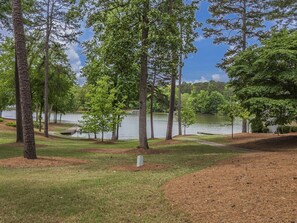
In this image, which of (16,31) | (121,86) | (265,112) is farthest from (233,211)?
(121,86)

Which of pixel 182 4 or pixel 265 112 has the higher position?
pixel 182 4

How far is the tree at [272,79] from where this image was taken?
1497 cm

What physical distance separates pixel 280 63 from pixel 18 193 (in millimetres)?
13913

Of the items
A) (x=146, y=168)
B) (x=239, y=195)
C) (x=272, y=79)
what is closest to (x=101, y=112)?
(x=272, y=79)

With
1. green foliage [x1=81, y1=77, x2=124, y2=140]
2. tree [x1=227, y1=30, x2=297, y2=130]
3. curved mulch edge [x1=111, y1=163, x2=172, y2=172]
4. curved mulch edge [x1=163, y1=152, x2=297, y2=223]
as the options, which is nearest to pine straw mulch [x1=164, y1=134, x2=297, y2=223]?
curved mulch edge [x1=163, y1=152, x2=297, y2=223]

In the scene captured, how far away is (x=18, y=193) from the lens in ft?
22.2

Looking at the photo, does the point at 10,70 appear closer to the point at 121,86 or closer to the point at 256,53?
the point at 121,86

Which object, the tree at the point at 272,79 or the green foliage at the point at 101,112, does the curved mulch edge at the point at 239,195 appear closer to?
the tree at the point at 272,79

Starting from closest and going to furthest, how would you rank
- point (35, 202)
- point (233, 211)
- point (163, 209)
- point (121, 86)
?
point (233, 211) → point (163, 209) → point (35, 202) → point (121, 86)

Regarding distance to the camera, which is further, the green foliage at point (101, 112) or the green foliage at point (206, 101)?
the green foliage at point (206, 101)

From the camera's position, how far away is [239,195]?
5.63 meters

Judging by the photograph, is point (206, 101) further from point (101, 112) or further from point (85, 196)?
point (85, 196)

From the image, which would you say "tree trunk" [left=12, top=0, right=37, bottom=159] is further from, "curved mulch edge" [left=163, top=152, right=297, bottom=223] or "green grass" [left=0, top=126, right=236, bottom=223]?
"curved mulch edge" [left=163, top=152, right=297, bottom=223]

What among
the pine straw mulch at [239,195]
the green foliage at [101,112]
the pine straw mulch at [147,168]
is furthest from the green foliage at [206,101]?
the pine straw mulch at [239,195]
